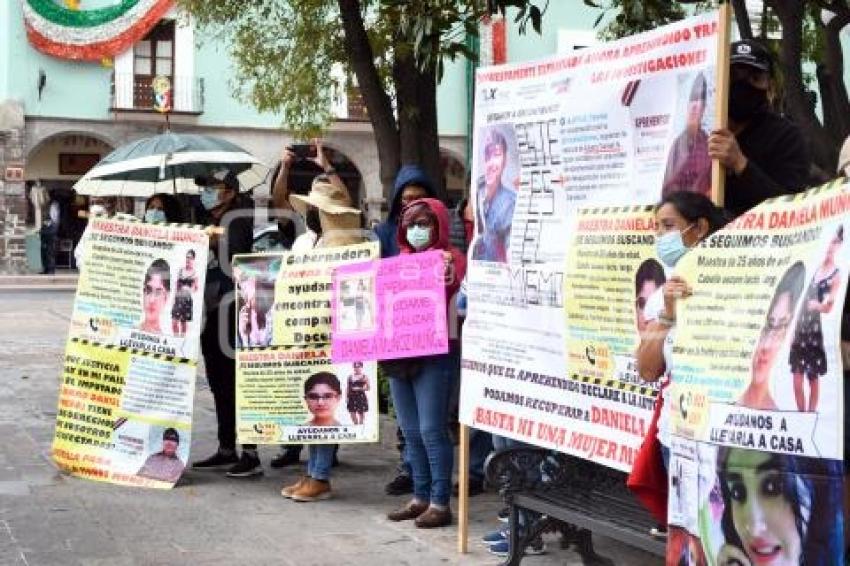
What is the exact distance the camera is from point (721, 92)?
4332mm

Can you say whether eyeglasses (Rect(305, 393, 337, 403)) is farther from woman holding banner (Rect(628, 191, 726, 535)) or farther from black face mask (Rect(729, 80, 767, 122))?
black face mask (Rect(729, 80, 767, 122))

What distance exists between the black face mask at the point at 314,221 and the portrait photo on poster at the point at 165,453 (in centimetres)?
147

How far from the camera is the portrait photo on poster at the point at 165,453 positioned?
24.5 feet

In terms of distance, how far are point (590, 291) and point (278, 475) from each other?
3.58 meters

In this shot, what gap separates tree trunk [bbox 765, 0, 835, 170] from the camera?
860 centimetres

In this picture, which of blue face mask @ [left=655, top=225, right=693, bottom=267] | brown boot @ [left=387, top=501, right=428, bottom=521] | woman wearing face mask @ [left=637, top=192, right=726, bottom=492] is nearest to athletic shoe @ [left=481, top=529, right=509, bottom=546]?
brown boot @ [left=387, top=501, right=428, bottom=521]

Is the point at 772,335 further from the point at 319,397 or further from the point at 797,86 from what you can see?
the point at 797,86

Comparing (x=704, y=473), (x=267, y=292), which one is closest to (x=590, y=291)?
(x=704, y=473)

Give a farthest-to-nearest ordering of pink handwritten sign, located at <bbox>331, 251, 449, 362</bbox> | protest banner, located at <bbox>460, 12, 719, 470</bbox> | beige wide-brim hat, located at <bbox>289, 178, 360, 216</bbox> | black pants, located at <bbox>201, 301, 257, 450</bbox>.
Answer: black pants, located at <bbox>201, 301, 257, 450</bbox>, beige wide-brim hat, located at <bbox>289, 178, 360, 216</bbox>, pink handwritten sign, located at <bbox>331, 251, 449, 362</bbox>, protest banner, located at <bbox>460, 12, 719, 470</bbox>

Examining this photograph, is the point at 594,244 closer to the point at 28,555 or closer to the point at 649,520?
the point at 649,520

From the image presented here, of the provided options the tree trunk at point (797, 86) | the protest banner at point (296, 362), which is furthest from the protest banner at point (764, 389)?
the tree trunk at point (797, 86)

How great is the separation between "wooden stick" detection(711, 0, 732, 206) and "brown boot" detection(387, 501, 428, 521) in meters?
2.84

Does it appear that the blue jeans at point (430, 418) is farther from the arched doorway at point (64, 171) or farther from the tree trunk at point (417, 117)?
the arched doorway at point (64, 171)

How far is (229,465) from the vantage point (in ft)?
26.3
